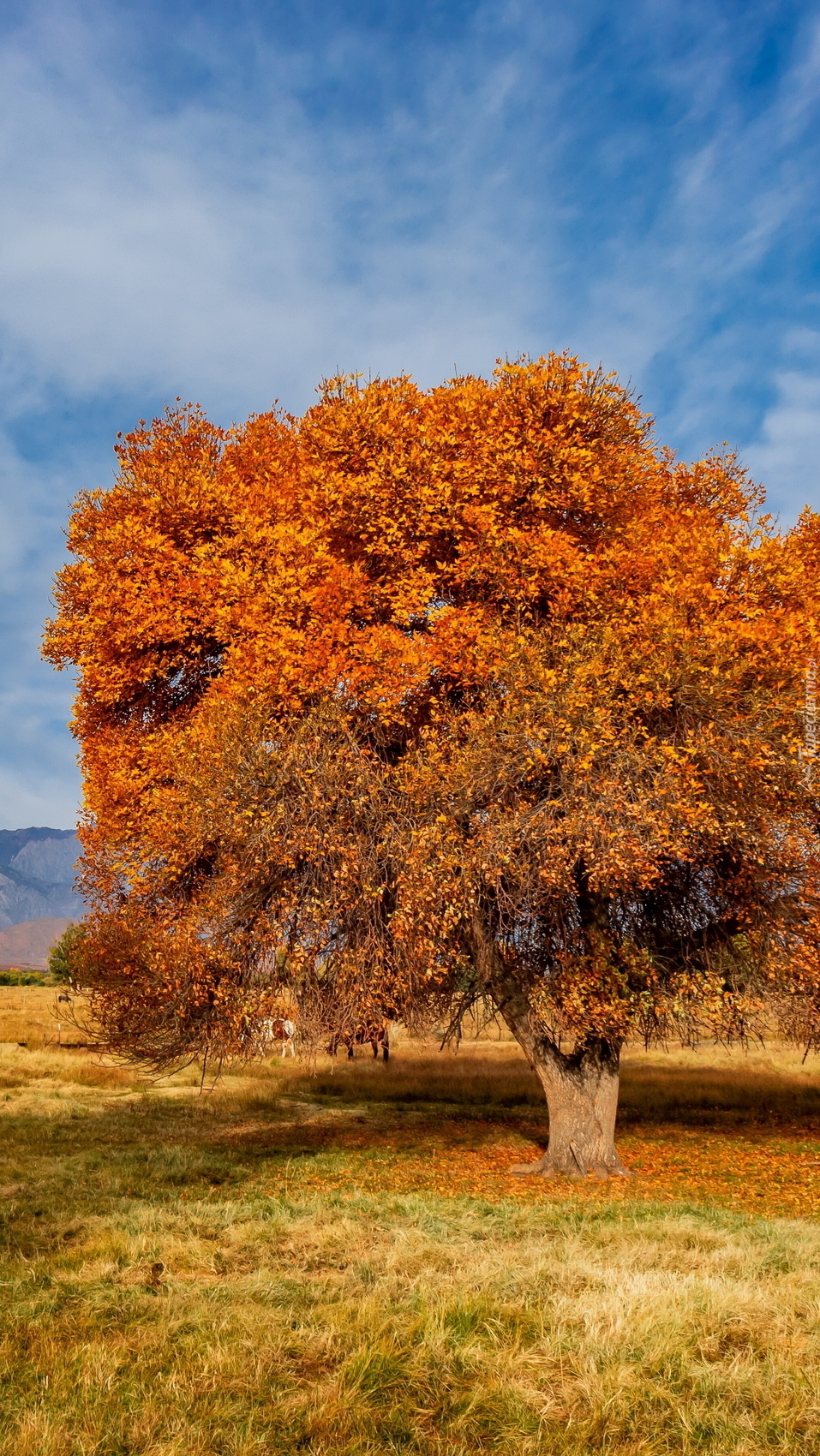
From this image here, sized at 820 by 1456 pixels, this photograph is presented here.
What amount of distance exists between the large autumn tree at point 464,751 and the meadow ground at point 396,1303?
251 centimetres

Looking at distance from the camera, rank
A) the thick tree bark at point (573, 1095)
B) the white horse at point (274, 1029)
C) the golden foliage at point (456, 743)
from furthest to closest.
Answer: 1. the thick tree bark at point (573, 1095)
2. the white horse at point (274, 1029)
3. the golden foliage at point (456, 743)

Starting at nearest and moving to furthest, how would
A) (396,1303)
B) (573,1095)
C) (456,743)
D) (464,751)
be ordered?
1. (396,1303)
2. (464,751)
3. (456,743)
4. (573,1095)

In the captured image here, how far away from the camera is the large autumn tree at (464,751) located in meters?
12.9

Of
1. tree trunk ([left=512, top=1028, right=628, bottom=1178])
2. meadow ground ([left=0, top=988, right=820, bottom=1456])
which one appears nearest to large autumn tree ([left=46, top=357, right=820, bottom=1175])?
tree trunk ([left=512, top=1028, right=628, bottom=1178])

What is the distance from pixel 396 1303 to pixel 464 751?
23.2ft

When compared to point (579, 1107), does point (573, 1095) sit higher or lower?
higher

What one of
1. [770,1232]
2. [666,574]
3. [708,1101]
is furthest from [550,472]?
[708,1101]

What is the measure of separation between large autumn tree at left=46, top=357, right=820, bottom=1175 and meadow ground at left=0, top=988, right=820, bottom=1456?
8.23 ft

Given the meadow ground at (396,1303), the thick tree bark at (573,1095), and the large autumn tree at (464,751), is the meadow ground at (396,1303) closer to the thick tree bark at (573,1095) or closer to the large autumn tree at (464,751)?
the thick tree bark at (573,1095)

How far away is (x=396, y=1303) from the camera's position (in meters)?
7.24

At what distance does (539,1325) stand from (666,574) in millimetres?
10790

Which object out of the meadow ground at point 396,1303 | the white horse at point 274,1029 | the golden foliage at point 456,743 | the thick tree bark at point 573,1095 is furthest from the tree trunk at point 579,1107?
the white horse at point 274,1029

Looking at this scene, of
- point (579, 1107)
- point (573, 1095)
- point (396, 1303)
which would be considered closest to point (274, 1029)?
point (573, 1095)

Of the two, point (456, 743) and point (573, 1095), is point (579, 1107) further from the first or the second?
point (456, 743)
